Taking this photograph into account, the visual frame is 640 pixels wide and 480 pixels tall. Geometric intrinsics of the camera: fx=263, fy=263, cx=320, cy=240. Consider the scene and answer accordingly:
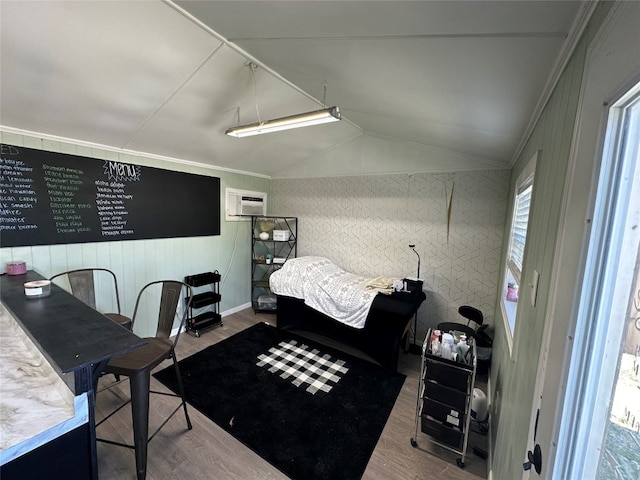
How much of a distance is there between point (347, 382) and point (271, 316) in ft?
6.10

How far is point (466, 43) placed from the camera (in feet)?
3.54

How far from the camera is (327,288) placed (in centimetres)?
320

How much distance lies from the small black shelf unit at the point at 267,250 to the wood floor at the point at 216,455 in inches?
84.0

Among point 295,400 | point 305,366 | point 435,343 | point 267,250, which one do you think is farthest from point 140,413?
point 267,250

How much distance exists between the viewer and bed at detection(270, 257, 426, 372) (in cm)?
281

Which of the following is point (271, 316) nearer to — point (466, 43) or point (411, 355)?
point (411, 355)

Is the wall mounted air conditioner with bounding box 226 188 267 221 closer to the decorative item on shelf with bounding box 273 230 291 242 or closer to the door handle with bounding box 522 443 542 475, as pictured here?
the decorative item on shelf with bounding box 273 230 291 242

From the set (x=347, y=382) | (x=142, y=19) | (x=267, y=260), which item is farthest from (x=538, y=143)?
(x=267, y=260)

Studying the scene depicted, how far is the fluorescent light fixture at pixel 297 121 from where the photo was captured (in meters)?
1.69

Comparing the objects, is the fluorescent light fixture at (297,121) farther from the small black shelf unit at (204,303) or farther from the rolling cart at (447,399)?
the small black shelf unit at (204,303)

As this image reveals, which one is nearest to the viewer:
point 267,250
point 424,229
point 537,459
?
point 537,459

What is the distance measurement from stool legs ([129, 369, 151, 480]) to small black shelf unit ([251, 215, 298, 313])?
8.81 feet

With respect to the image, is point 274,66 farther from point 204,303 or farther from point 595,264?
point 204,303

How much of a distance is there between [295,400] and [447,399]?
1271 mm
